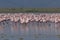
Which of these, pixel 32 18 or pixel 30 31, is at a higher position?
pixel 32 18

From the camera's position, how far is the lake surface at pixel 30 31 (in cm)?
3441

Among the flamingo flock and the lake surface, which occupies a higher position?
the flamingo flock

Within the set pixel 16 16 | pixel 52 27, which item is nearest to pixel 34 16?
pixel 16 16

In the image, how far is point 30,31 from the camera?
36.9 meters

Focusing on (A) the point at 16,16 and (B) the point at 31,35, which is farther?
(A) the point at 16,16

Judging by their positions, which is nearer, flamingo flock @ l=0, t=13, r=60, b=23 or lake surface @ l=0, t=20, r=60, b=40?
lake surface @ l=0, t=20, r=60, b=40

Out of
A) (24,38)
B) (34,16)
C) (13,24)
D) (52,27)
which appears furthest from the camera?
(34,16)

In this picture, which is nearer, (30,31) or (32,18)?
(30,31)

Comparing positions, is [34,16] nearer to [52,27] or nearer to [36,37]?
[52,27]

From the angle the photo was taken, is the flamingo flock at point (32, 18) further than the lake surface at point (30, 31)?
Yes

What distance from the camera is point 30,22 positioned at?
4356 centimetres

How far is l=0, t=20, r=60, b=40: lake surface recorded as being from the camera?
113 feet

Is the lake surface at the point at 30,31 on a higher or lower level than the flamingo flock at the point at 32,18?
lower

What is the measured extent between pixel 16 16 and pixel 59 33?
1025 cm
